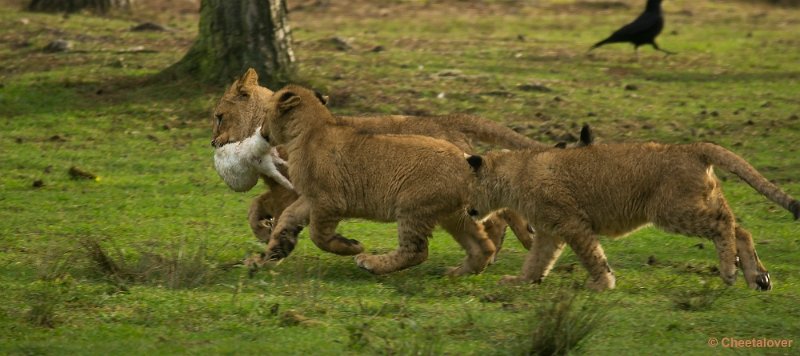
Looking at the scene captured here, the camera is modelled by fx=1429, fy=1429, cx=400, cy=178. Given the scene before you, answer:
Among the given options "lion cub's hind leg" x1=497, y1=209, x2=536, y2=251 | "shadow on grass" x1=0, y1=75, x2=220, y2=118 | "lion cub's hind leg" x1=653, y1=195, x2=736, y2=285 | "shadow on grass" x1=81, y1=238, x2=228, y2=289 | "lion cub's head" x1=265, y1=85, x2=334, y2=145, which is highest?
"lion cub's head" x1=265, y1=85, x2=334, y2=145

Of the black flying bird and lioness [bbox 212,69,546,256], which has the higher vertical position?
lioness [bbox 212,69,546,256]

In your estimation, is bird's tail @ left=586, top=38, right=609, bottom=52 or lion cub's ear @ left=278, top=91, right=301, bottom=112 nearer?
lion cub's ear @ left=278, top=91, right=301, bottom=112

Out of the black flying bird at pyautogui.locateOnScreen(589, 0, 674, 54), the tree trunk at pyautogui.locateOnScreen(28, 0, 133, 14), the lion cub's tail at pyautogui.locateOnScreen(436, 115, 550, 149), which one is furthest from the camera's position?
the tree trunk at pyautogui.locateOnScreen(28, 0, 133, 14)

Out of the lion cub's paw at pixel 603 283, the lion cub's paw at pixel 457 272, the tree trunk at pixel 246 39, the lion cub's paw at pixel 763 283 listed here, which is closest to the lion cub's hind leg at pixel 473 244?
the lion cub's paw at pixel 457 272

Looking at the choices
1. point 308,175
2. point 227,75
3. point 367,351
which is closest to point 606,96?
point 227,75

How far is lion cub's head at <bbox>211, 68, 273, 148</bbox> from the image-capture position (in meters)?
9.64

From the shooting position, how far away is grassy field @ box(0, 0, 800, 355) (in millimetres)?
7094

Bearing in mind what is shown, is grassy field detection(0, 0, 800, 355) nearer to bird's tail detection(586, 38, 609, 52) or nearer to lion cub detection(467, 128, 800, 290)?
bird's tail detection(586, 38, 609, 52)

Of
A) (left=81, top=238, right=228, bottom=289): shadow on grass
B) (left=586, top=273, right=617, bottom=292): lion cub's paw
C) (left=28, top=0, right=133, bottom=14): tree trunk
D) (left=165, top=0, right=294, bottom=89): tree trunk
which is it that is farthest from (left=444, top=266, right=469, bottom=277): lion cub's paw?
(left=28, top=0, right=133, bottom=14): tree trunk

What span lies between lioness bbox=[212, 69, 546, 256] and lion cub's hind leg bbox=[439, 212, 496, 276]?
2.01 feet

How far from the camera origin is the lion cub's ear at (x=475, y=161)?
839cm

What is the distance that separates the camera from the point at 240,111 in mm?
9656

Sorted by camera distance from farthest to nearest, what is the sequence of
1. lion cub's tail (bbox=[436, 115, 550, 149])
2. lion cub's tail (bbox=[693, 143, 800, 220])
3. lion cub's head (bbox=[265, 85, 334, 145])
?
lion cub's tail (bbox=[436, 115, 550, 149]) → lion cub's head (bbox=[265, 85, 334, 145]) → lion cub's tail (bbox=[693, 143, 800, 220])

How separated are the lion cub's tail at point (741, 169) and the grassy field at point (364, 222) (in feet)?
1.85
